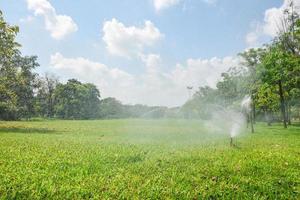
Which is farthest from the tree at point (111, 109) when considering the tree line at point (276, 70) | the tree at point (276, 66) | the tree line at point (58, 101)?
the tree at point (276, 66)

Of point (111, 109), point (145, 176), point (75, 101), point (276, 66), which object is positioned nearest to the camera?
point (145, 176)

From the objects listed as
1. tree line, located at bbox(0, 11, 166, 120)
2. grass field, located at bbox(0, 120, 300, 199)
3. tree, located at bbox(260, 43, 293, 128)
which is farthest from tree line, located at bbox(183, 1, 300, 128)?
tree line, located at bbox(0, 11, 166, 120)

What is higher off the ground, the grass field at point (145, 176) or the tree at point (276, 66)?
the tree at point (276, 66)

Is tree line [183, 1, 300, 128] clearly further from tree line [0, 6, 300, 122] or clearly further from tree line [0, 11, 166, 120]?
tree line [0, 11, 166, 120]

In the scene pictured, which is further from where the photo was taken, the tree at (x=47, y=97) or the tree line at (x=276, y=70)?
the tree at (x=47, y=97)

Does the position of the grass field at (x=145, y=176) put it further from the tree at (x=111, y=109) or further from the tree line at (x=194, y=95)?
the tree at (x=111, y=109)

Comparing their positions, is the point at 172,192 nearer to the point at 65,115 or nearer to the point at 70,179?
the point at 70,179

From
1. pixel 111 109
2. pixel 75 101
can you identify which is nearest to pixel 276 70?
pixel 75 101

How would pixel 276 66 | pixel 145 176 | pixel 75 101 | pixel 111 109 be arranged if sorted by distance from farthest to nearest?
pixel 111 109, pixel 75 101, pixel 276 66, pixel 145 176

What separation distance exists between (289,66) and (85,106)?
8424cm

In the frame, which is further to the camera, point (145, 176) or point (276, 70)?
point (276, 70)

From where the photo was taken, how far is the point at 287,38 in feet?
133

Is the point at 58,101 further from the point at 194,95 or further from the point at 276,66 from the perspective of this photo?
the point at 276,66

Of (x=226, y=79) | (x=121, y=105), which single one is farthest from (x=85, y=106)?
(x=226, y=79)
